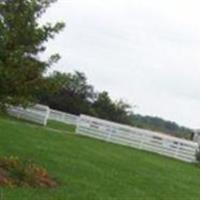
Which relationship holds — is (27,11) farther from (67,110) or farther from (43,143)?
(67,110)

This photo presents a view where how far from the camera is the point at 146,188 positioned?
2302cm

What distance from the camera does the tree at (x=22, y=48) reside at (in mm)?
20812

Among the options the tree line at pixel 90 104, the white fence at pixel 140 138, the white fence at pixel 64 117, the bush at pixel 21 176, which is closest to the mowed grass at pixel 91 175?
the bush at pixel 21 176

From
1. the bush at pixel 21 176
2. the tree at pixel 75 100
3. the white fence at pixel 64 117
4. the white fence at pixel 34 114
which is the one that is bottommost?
the bush at pixel 21 176

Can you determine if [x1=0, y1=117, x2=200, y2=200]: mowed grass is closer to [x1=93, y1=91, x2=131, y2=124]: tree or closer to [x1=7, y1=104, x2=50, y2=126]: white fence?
[x1=7, y1=104, x2=50, y2=126]: white fence

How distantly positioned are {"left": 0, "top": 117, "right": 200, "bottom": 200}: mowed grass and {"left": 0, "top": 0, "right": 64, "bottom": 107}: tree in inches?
98.1

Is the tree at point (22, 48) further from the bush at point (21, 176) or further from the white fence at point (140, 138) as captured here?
the white fence at point (140, 138)

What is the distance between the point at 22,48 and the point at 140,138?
27145 mm

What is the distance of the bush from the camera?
18.7m

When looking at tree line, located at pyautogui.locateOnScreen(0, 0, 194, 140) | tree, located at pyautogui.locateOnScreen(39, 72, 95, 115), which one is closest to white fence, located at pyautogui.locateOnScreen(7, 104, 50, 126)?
tree, located at pyautogui.locateOnScreen(39, 72, 95, 115)

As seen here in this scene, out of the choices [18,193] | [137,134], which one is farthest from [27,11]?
[137,134]

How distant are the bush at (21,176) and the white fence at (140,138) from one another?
2511cm

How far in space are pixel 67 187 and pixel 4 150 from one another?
6516 millimetres

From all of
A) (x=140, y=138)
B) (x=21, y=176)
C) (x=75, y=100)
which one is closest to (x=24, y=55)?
(x=21, y=176)
